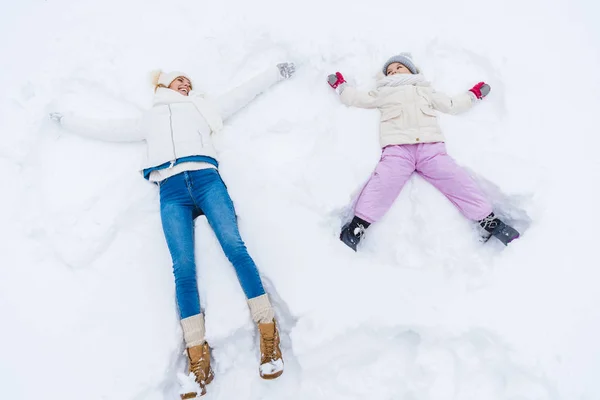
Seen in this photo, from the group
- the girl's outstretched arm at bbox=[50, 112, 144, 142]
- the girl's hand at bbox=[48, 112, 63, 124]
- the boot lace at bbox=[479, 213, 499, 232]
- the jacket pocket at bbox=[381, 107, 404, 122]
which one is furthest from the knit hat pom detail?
the boot lace at bbox=[479, 213, 499, 232]

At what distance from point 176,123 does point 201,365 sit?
5.04 ft

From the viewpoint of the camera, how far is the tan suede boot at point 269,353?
2109 mm

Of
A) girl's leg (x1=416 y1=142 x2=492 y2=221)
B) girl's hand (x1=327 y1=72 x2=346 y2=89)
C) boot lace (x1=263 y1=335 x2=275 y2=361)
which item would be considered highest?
girl's hand (x1=327 y1=72 x2=346 y2=89)

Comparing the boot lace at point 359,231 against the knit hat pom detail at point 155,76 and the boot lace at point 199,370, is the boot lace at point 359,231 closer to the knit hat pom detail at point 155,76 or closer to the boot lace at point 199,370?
the boot lace at point 199,370

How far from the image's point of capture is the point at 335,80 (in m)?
2.90

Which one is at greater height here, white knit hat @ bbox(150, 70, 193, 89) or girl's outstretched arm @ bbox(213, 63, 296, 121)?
white knit hat @ bbox(150, 70, 193, 89)

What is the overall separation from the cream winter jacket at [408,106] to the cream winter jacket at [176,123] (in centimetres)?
73

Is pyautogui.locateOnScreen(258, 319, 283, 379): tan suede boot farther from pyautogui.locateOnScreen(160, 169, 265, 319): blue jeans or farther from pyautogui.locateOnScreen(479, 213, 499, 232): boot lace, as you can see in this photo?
pyautogui.locateOnScreen(479, 213, 499, 232): boot lace

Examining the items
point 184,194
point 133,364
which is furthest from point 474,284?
point 133,364

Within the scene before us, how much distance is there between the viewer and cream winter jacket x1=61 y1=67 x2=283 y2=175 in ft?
8.31

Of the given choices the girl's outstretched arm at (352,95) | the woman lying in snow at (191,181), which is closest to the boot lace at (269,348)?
the woman lying in snow at (191,181)

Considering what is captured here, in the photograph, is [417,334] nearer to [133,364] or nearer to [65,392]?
[133,364]

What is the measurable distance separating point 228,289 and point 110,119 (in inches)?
62.7

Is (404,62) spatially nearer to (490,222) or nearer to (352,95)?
(352,95)
